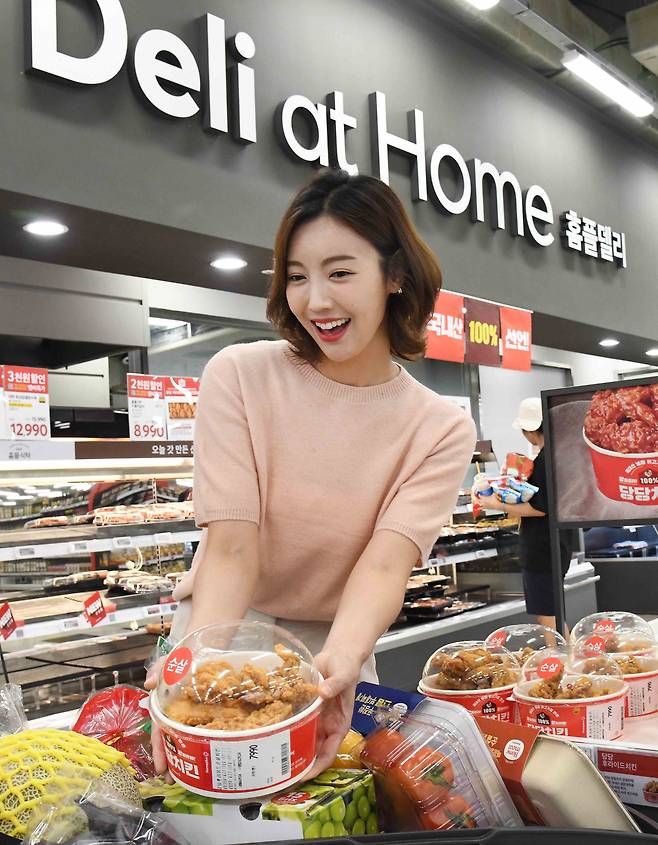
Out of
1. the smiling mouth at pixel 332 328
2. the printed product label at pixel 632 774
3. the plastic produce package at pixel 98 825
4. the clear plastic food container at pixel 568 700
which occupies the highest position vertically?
the smiling mouth at pixel 332 328

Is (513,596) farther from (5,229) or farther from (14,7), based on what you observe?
(14,7)

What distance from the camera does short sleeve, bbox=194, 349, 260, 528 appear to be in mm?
1479

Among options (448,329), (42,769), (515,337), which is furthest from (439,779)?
(515,337)

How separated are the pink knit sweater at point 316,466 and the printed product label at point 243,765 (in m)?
0.60

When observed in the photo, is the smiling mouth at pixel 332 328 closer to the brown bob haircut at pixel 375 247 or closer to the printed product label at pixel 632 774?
the brown bob haircut at pixel 375 247

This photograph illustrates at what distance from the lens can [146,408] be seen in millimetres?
4570

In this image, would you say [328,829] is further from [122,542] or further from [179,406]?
[179,406]

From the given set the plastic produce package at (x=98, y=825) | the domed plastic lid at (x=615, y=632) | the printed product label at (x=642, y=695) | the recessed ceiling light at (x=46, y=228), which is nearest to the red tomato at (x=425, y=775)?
the plastic produce package at (x=98, y=825)

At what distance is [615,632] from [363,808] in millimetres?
1034

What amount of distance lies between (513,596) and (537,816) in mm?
5681

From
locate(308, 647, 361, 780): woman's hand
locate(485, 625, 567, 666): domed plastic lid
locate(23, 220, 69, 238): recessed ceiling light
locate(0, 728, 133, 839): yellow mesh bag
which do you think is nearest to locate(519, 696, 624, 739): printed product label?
locate(485, 625, 567, 666): domed plastic lid

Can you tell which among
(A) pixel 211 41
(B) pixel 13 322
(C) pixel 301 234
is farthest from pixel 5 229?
(C) pixel 301 234

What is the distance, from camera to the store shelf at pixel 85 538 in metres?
3.73

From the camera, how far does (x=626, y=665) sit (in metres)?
1.63
